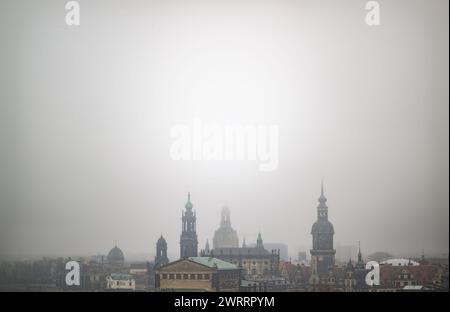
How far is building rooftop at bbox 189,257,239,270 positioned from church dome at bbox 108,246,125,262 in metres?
2.78

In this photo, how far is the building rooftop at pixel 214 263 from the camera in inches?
1016

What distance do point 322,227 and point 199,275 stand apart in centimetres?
338

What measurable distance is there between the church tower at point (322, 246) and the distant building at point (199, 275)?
6.67 feet

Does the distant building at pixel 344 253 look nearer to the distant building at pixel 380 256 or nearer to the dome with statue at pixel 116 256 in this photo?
the distant building at pixel 380 256

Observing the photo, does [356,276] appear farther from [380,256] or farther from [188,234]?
[188,234]

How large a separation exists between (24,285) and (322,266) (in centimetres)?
677

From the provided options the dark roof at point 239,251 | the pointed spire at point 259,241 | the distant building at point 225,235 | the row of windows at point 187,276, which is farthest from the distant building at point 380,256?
the row of windows at point 187,276

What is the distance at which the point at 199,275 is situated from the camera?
25.7 m

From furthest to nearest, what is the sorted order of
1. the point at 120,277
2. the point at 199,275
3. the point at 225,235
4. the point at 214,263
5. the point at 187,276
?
the point at 214,263
the point at 199,275
the point at 187,276
the point at 225,235
the point at 120,277

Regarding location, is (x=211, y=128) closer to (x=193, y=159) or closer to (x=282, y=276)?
(x=193, y=159)

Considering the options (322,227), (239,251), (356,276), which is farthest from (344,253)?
(239,251)

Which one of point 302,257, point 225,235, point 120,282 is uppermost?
point 225,235

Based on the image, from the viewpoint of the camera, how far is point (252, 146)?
22.6 meters
